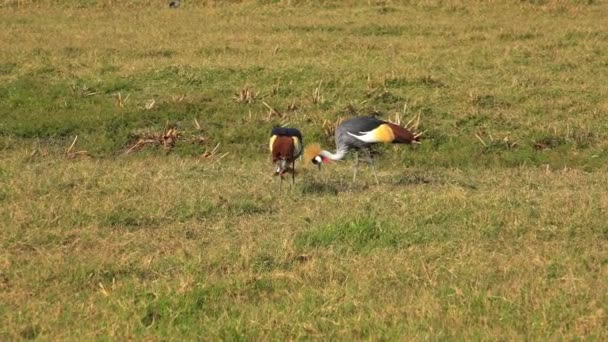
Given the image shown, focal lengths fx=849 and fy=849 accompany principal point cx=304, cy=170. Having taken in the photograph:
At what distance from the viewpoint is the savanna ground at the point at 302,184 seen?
4332 mm

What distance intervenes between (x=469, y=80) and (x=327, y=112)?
2.35m

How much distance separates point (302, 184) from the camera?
309 inches

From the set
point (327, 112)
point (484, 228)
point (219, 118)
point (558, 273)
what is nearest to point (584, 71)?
point (327, 112)

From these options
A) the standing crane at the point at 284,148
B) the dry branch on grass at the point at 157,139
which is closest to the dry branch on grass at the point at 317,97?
the dry branch on grass at the point at 157,139

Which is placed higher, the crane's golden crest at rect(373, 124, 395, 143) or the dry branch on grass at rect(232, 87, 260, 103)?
the crane's golden crest at rect(373, 124, 395, 143)

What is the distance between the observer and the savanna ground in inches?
171

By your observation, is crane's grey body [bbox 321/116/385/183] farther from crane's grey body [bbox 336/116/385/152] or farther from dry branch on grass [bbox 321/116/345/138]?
dry branch on grass [bbox 321/116/345/138]

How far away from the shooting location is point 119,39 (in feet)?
50.0

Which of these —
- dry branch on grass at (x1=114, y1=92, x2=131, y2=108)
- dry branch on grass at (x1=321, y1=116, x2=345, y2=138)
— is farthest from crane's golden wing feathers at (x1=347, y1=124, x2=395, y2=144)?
dry branch on grass at (x1=114, y1=92, x2=131, y2=108)

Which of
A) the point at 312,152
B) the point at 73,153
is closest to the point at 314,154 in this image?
the point at 312,152

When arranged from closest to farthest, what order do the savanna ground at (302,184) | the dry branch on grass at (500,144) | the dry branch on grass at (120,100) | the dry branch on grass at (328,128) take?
the savanna ground at (302,184) → the dry branch on grass at (500,144) → the dry branch on grass at (328,128) → the dry branch on grass at (120,100)

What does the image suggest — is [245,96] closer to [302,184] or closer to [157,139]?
[157,139]

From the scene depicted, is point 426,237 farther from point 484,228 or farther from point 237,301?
point 237,301

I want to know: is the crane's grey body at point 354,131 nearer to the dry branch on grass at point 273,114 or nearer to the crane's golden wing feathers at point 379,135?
the crane's golden wing feathers at point 379,135
